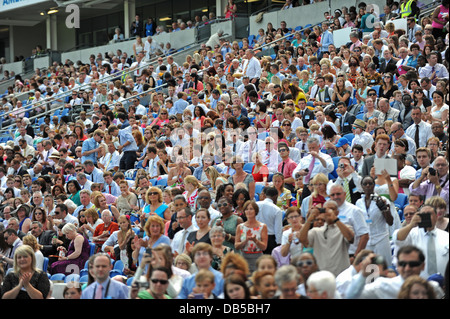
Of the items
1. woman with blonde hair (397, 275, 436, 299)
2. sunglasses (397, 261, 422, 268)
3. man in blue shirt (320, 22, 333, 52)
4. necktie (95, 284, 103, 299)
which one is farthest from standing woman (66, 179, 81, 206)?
woman with blonde hair (397, 275, 436, 299)

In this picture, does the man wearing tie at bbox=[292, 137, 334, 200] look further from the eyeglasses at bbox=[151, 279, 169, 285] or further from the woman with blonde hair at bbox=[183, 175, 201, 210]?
the eyeglasses at bbox=[151, 279, 169, 285]

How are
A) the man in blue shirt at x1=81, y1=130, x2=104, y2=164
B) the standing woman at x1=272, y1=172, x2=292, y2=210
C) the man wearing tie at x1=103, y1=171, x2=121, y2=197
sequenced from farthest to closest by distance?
the man in blue shirt at x1=81, y1=130, x2=104, y2=164
the man wearing tie at x1=103, y1=171, x2=121, y2=197
the standing woman at x1=272, y1=172, x2=292, y2=210

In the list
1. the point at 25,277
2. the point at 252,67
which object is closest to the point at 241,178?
the point at 25,277

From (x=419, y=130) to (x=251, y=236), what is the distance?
14.3ft

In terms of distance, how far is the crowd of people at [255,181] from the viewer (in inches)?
269

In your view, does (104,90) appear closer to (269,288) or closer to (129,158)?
(129,158)

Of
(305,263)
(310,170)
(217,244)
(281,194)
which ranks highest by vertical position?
(310,170)

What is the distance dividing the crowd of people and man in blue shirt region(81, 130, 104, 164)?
0.03 metres

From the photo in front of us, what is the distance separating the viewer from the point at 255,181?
11328mm

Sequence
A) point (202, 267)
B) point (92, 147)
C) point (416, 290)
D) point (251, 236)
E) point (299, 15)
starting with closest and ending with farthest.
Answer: point (416, 290), point (202, 267), point (251, 236), point (92, 147), point (299, 15)

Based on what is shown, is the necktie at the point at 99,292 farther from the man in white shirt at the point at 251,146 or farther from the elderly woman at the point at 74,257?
the man in white shirt at the point at 251,146

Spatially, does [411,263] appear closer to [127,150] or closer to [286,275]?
[286,275]

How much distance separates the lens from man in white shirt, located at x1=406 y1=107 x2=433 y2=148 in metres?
11.5
